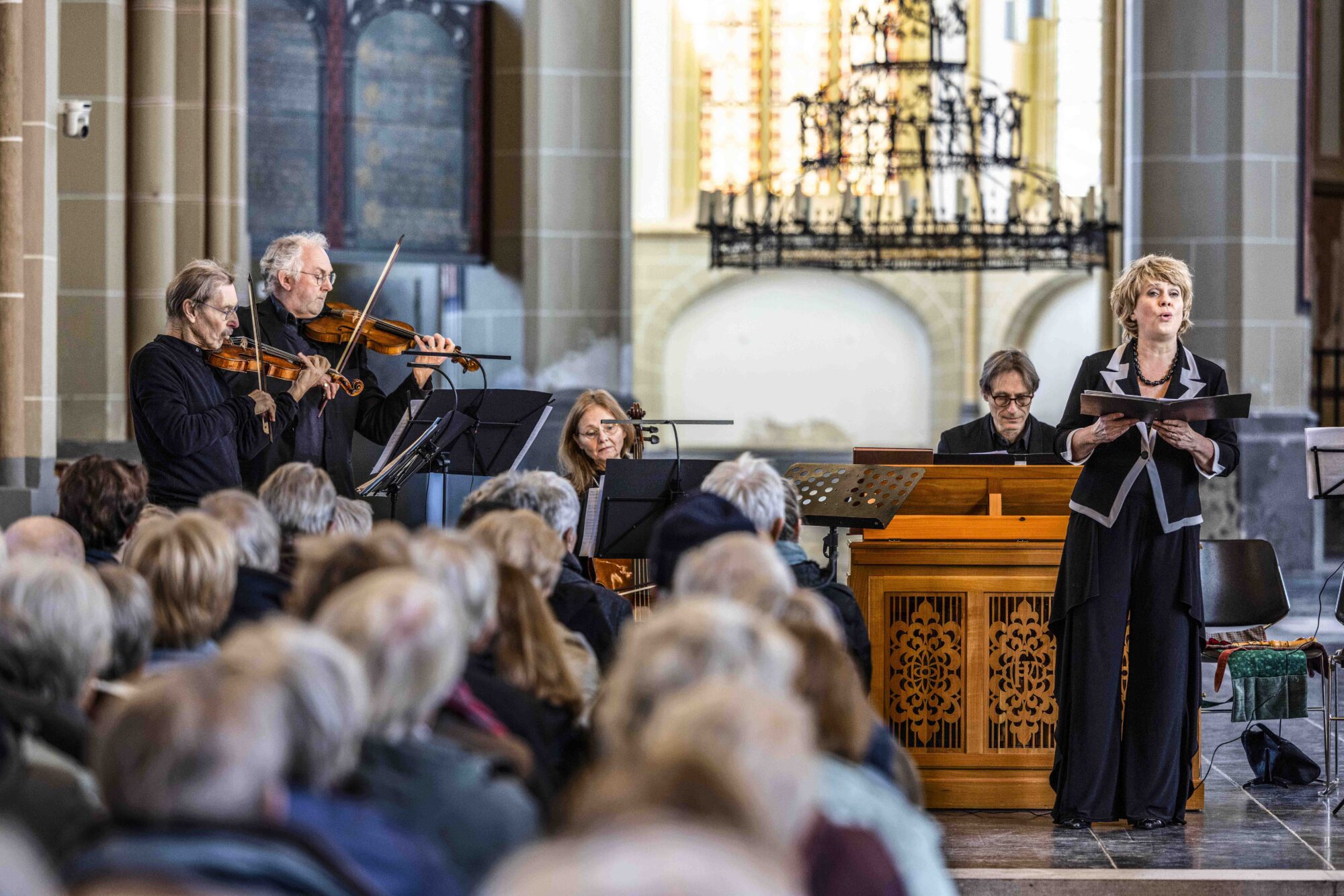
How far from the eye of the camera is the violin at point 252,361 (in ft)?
18.0

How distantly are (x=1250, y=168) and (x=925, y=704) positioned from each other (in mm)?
6399

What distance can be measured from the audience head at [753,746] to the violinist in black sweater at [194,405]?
3926 mm

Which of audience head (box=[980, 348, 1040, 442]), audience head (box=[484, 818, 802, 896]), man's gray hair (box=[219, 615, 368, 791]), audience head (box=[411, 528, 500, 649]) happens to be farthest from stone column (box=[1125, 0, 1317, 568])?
audience head (box=[484, 818, 802, 896])

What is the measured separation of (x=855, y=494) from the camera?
5.05m

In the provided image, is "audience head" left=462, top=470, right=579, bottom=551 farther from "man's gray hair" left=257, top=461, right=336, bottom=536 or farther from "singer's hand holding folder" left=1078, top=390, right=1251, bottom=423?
"singer's hand holding folder" left=1078, top=390, right=1251, bottom=423

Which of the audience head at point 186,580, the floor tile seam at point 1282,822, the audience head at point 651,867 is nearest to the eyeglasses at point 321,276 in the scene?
the audience head at point 186,580

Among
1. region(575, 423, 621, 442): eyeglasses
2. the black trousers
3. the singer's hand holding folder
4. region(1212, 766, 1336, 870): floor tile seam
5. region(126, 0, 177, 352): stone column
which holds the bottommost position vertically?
region(1212, 766, 1336, 870): floor tile seam

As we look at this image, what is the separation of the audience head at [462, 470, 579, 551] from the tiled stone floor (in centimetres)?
151

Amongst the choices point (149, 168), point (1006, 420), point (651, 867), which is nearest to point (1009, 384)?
point (1006, 420)

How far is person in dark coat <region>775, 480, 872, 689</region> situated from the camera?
4035 mm

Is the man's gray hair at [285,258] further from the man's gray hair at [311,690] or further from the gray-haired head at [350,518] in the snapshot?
the man's gray hair at [311,690]

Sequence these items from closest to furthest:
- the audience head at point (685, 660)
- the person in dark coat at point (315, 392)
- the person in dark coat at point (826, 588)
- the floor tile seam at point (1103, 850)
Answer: the audience head at point (685, 660)
the person in dark coat at point (826, 588)
the floor tile seam at point (1103, 850)
the person in dark coat at point (315, 392)

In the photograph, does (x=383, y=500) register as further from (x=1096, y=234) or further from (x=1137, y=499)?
(x=1096, y=234)

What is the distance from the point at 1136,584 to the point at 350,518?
2374mm
